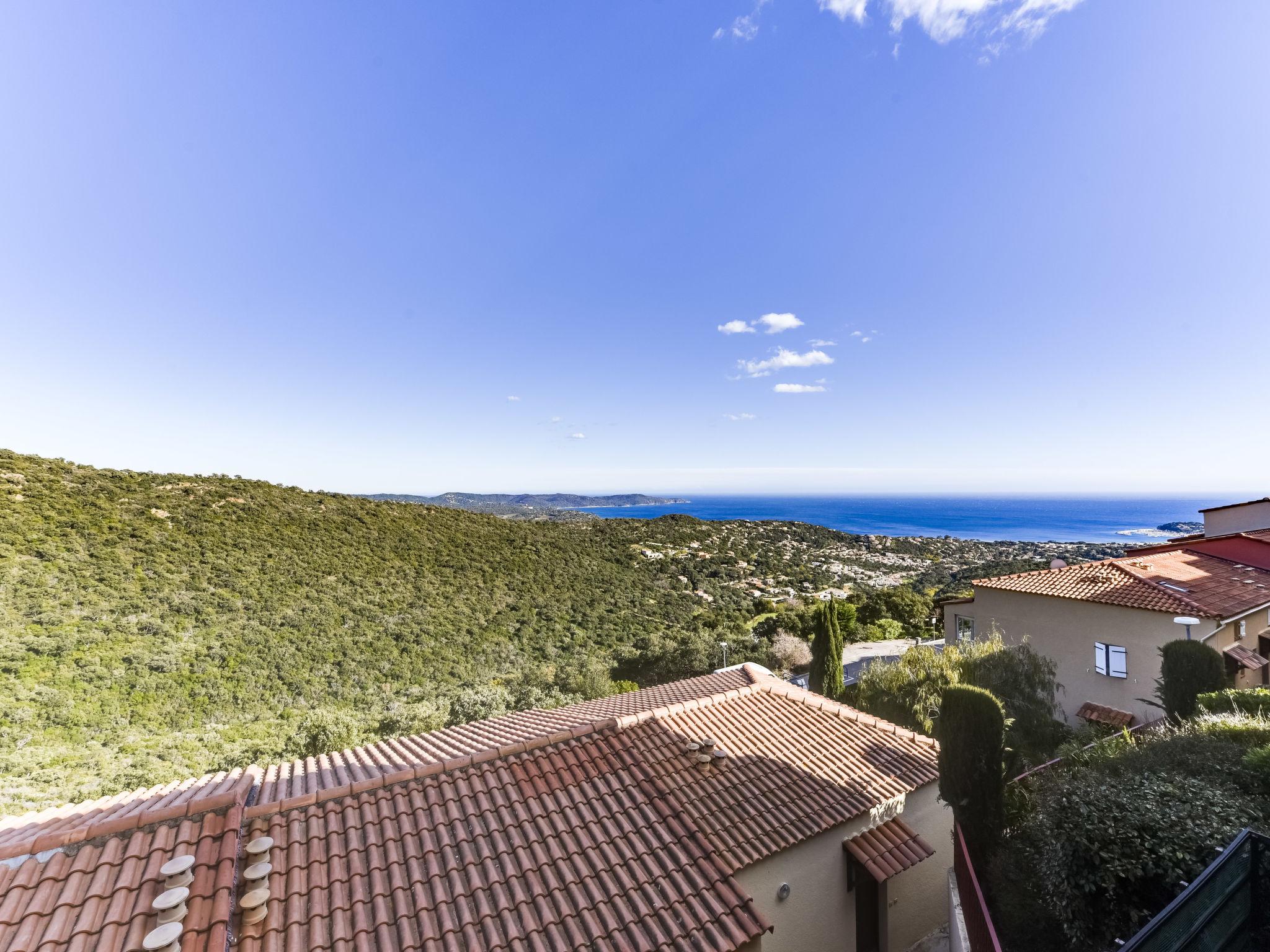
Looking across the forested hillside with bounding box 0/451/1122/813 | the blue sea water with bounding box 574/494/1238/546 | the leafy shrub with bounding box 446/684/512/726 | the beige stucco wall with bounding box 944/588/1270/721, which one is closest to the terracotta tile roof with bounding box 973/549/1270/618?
the beige stucco wall with bounding box 944/588/1270/721

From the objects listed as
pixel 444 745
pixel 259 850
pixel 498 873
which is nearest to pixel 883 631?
pixel 444 745

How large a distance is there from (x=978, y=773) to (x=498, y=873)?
6.56 metres

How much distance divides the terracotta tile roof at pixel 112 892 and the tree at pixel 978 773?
331 inches

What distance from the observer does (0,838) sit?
14.6ft

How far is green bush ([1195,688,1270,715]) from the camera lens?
8.46 meters

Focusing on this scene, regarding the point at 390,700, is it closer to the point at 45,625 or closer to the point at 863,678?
the point at 45,625

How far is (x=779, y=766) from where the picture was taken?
23.2 ft

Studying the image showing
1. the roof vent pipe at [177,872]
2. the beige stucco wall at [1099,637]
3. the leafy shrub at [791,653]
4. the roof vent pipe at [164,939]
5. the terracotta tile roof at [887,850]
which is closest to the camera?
the roof vent pipe at [164,939]

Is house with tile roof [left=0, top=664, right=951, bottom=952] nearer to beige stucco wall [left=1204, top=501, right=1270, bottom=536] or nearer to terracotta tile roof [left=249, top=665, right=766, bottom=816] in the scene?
terracotta tile roof [left=249, top=665, right=766, bottom=816]

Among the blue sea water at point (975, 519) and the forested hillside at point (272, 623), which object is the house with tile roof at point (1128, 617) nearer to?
the forested hillside at point (272, 623)

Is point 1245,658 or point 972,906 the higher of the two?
point 1245,658

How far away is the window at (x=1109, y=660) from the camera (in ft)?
43.6

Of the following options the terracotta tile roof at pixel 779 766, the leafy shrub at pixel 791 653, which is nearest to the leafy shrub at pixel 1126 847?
the terracotta tile roof at pixel 779 766

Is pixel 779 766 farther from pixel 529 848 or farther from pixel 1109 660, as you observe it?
pixel 1109 660
